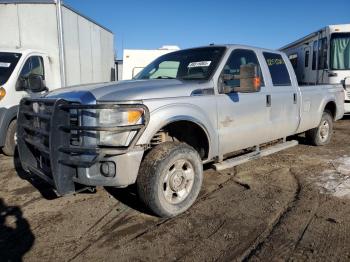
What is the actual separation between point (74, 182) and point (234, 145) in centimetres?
220

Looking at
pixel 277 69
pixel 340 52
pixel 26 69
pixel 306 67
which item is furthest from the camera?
pixel 306 67

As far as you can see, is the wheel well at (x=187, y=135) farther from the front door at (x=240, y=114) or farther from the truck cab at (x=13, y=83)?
the truck cab at (x=13, y=83)

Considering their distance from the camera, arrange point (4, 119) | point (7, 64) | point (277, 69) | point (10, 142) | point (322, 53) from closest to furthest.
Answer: point (277, 69) → point (4, 119) → point (10, 142) → point (7, 64) → point (322, 53)

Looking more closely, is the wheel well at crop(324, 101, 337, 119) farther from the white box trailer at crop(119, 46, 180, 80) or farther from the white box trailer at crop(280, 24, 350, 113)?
the white box trailer at crop(119, 46, 180, 80)

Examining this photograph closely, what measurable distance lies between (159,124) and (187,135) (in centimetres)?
94

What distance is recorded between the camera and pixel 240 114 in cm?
499

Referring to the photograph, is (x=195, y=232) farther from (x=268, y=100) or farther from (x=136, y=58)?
(x=136, y=58)

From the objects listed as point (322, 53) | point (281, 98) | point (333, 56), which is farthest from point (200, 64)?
point (322, 53)

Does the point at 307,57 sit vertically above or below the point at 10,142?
above

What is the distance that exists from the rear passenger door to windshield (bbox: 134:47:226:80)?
119cm

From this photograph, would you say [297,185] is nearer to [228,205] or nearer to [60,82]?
[228,205]

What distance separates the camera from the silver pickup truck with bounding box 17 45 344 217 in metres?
3.62

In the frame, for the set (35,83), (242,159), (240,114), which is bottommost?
(242,159)

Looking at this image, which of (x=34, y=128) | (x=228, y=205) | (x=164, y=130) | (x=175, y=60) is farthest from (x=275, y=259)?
(x=175, y=60)
